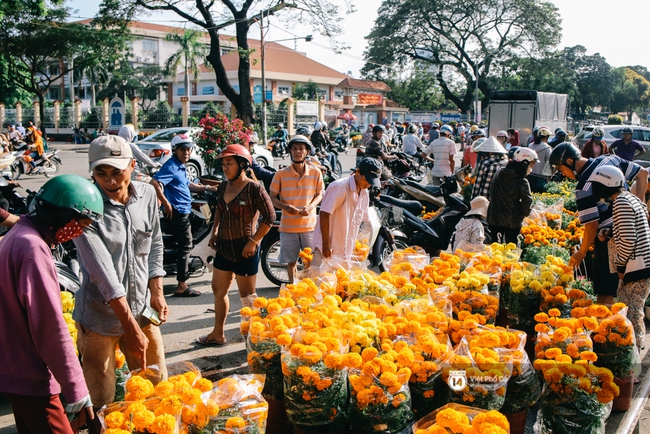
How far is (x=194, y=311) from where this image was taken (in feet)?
19.9

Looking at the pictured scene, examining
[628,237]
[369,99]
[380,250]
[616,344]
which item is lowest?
[380,250]

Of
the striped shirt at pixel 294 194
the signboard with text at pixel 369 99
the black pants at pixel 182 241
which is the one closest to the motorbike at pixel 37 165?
the black pants at pixel 182 241

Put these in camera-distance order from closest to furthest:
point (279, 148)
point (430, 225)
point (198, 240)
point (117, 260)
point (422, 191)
A: point (117, 260), point (198, 240), point (430, 225), point (422, 191), point (279, 148)

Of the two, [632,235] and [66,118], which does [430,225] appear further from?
[66,118]

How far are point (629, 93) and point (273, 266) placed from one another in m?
86.7

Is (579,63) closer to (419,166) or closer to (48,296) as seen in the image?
(419,166)

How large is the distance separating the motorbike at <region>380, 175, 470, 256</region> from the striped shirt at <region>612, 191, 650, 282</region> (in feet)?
10.9

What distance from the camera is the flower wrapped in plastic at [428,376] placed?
2.91 m

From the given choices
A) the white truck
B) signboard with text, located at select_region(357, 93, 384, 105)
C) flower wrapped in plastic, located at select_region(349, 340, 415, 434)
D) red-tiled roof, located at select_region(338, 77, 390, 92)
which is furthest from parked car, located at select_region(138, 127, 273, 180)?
red-tiled roof, located at select_region(338, 77, 390, 92)

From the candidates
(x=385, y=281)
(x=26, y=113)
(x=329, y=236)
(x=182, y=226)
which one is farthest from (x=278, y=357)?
(x=26, y=113)

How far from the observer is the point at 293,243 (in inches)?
227

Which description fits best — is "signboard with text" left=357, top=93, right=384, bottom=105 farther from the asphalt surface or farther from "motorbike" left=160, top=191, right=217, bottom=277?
the asphalt surface

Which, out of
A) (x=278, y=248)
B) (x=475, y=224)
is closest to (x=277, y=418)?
(x=475, y=224)

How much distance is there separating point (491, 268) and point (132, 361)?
2825 millimetres
